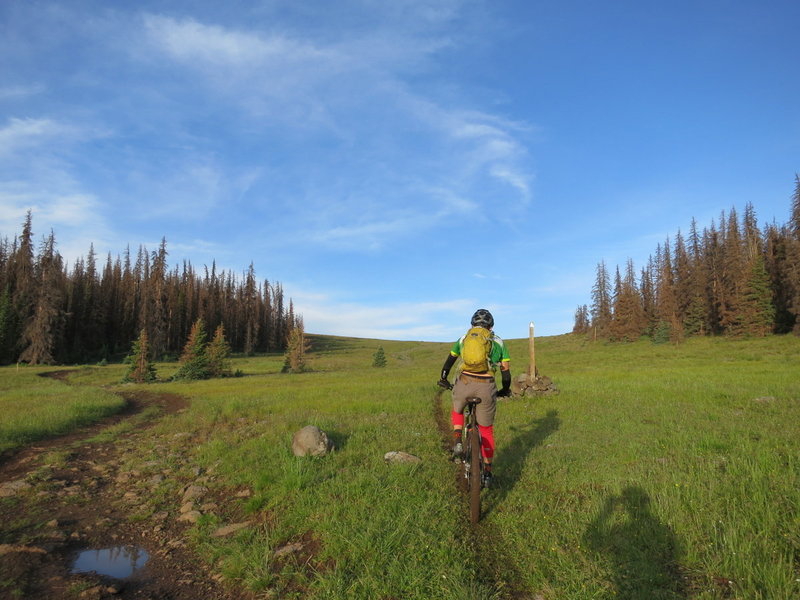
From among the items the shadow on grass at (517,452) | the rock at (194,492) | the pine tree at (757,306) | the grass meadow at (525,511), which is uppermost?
the pine tree at (757,306)

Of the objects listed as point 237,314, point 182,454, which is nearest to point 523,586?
point 182,454

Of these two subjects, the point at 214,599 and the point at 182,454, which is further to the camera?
the point at 182,454

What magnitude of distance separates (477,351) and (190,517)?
5.33 m

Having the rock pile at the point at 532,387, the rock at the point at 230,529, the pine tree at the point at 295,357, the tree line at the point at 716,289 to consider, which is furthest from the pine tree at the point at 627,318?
the rock at the point at 230,529

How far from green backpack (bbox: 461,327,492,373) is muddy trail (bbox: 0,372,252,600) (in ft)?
13.9

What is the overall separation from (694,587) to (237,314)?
109916 millimetres

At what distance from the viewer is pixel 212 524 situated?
250 inches

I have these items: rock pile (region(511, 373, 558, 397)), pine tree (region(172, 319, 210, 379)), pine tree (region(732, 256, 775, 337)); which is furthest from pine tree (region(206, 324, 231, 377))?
pine tree (region(732, 256, 775, 337))

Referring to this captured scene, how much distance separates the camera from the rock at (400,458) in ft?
27.3

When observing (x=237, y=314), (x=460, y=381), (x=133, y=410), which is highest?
(x=237, y=314)

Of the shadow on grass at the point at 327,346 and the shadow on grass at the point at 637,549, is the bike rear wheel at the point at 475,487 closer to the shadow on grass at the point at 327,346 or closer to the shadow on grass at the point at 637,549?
the shadow on grass at the point at 637,549

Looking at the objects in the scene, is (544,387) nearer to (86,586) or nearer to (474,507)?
(474,507)

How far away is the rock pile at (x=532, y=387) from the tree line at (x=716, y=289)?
50.8m

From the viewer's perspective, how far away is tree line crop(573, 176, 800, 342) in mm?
56966
